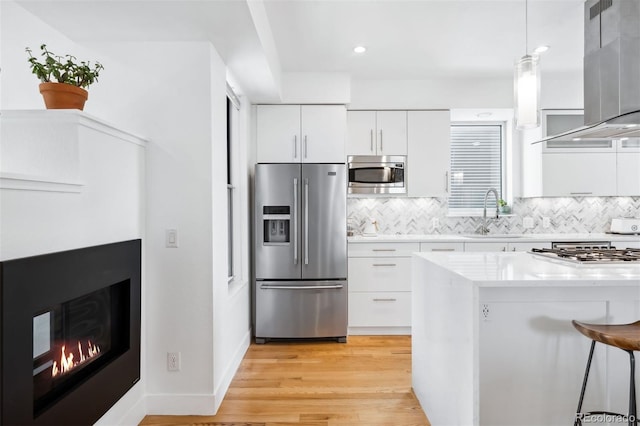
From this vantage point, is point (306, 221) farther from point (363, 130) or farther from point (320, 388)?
point (320, 388)

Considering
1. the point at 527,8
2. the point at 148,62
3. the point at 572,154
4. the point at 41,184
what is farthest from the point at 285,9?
the point at 572,154

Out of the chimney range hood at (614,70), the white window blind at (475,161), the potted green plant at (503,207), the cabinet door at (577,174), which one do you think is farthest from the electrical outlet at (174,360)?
the cabinet door at (577,174)

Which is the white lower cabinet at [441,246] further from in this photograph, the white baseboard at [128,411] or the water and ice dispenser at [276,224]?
the white baseboard at [128,411]

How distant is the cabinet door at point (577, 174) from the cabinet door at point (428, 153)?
41.4 inches

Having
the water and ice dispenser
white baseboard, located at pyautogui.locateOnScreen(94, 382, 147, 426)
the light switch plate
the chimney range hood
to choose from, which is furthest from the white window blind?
white baseboard, located at pyautogui.locateOnScreen(94, 382, 147, 426)

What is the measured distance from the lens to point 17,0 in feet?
6.51

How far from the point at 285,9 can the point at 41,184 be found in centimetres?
192

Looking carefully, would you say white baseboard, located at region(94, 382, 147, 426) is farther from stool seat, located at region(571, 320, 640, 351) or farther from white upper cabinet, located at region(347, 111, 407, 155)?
white upper cabinet, located at region(347, 111, 407, 155)

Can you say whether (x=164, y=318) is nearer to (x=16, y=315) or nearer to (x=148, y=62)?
(x=16, y=315)

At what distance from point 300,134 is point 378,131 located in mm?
881

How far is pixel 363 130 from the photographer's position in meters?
4.22

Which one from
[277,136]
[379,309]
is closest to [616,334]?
[379,309]

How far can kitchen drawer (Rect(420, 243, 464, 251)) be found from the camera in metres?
3.91

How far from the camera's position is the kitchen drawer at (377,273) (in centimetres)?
393
